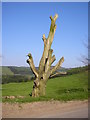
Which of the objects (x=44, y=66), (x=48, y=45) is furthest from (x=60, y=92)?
(x=48, y=45)

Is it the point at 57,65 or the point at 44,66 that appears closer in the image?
the point at 44,66

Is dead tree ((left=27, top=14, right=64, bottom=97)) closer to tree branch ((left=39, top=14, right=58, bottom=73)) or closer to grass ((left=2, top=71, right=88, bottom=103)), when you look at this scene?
tree branch ((left=39, top=14, right=58, bottom=73))

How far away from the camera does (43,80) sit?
16.7 meters

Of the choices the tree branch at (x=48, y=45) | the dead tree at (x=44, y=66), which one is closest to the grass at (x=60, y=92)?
the dead tree at (x=44, y=66)

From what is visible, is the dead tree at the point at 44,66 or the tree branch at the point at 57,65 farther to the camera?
the tree branch at the point at 57,65

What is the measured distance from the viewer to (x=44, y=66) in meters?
17.1

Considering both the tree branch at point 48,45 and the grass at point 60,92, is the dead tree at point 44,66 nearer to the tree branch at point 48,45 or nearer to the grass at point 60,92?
the tree branch at point 48,45

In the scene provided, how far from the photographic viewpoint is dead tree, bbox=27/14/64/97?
16.6m

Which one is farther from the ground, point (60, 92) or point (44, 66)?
point (44, 66)

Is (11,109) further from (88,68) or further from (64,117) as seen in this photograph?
(88,68)

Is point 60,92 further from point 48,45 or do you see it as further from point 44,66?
point 48,45

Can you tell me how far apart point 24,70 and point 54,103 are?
37.7m

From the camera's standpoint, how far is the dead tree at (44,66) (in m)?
16.6

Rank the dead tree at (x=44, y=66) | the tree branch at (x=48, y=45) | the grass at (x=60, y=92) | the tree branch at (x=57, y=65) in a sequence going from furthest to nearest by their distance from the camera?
the tree branch at (x=57, y=65) < the tree branch at (x=48, y=45) < the dead tree at (x=44, y=66) < the grass at (x=60, y=92)
